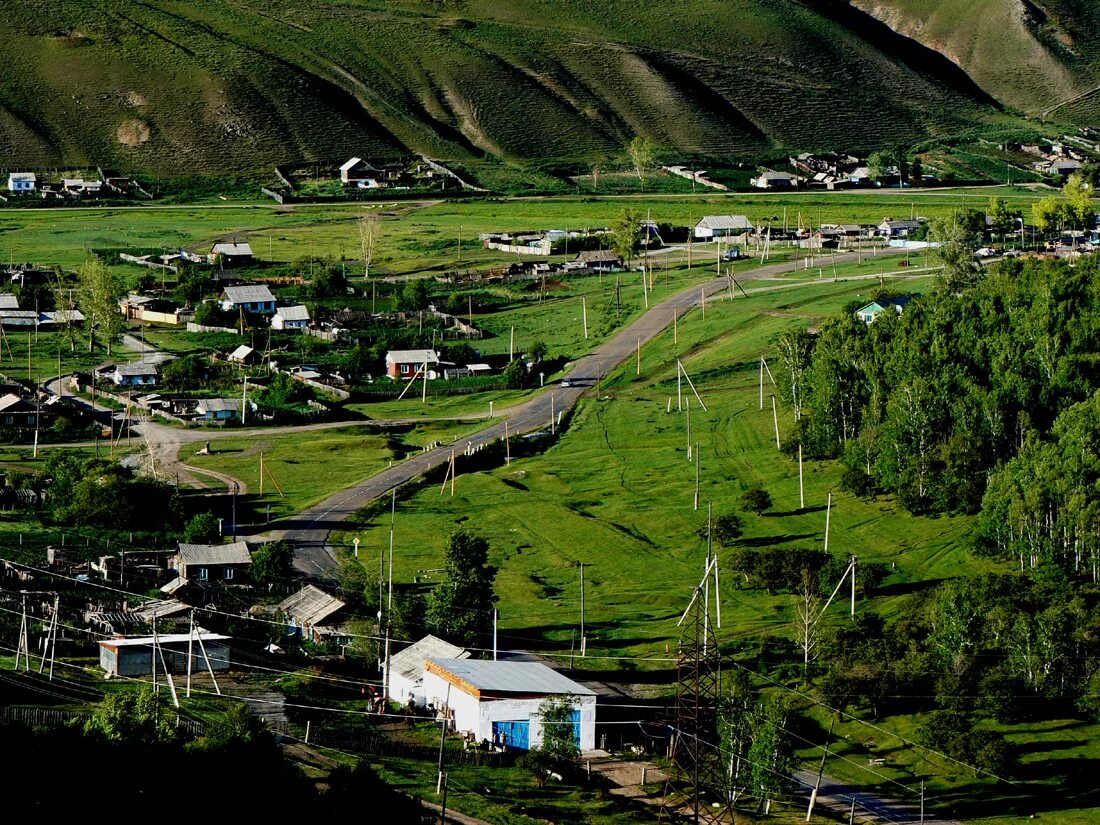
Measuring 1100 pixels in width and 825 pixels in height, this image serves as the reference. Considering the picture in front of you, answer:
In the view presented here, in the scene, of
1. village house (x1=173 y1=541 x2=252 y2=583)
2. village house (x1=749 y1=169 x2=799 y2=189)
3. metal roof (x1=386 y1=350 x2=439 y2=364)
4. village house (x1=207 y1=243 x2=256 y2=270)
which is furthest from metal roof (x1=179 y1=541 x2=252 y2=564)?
village house (x1=749 y1=169 x2=799 y2=189)

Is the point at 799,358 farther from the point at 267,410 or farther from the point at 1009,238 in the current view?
the point at 1009,238

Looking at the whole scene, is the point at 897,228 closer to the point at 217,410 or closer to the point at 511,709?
the point at 217,410

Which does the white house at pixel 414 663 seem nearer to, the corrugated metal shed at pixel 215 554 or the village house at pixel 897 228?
the corrugated metal shed at pixel 215 554

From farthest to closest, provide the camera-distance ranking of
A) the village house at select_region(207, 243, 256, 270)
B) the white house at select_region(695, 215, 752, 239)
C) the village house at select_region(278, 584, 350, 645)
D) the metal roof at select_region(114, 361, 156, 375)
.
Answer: the white house at select_region(695, 215, 752, 239) → the village house at select_region(207, 243, 256, 270) → the metal roof at select_region(114, 361, 156, 375) → the village house at select_region(278, 584, 350, 645)

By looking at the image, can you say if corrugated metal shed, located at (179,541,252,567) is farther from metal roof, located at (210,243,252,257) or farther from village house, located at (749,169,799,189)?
village house, located at (749,169,799,189)

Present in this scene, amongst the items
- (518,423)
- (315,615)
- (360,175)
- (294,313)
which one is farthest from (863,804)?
(360,175)

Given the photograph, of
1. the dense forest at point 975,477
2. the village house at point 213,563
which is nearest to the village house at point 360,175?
the dense forest at point 975,477

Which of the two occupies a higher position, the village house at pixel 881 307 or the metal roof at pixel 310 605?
the village house at pixel 881 307
